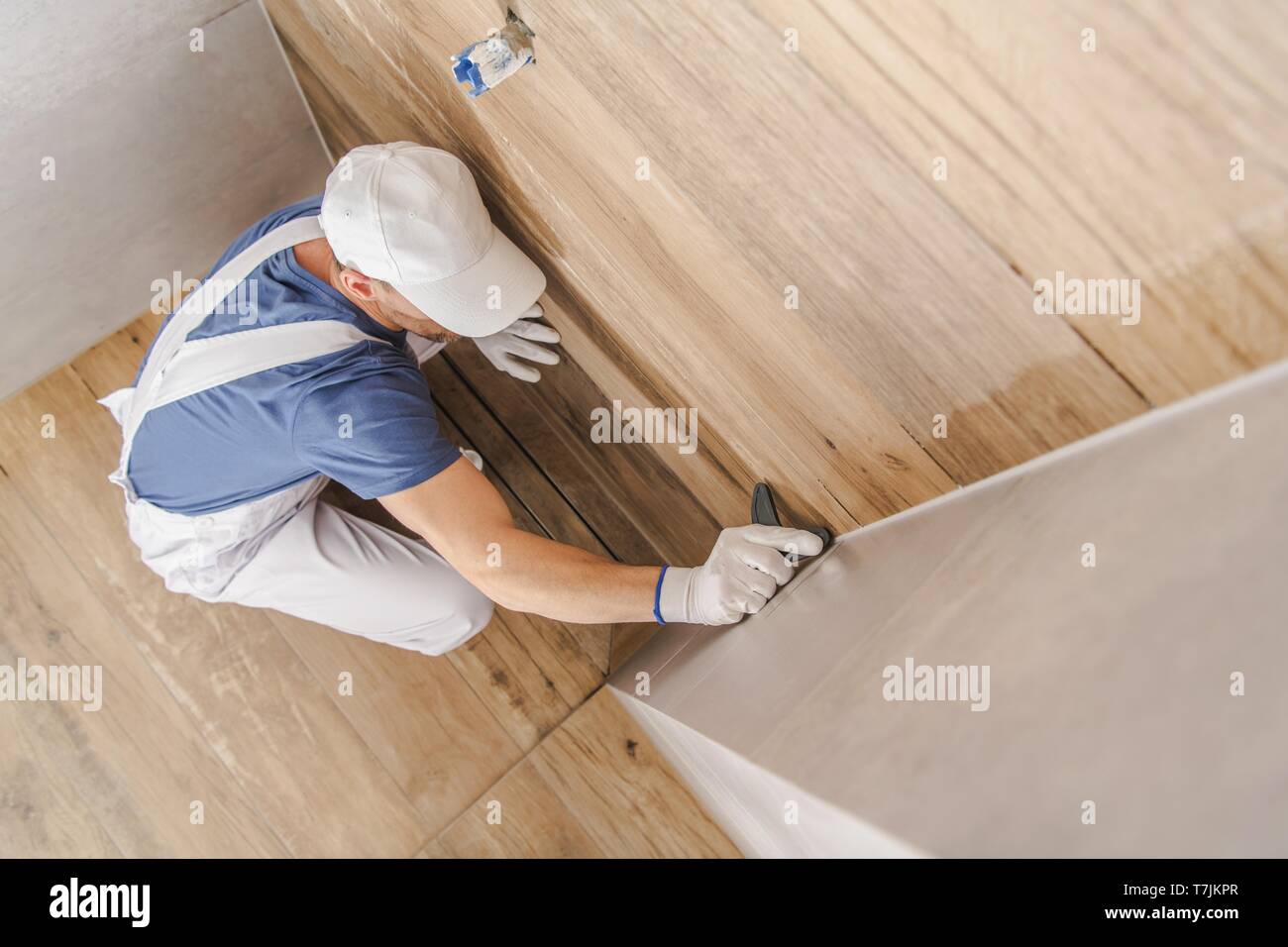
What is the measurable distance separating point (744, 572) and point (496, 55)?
24.1 inches

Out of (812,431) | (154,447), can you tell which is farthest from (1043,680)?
(154,447)

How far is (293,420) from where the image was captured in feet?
3.82

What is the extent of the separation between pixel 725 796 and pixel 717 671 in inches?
6.5

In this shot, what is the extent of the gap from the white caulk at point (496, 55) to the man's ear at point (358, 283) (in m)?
0.36

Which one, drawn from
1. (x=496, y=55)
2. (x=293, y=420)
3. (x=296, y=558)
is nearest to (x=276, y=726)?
(x=296, y=558)

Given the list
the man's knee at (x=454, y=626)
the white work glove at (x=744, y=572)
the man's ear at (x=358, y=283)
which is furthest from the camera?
the man's knee at (x=454, y=626)

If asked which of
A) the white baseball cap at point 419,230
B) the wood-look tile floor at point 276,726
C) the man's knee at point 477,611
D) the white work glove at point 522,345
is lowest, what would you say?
the wood-look tile floor at point 276,726

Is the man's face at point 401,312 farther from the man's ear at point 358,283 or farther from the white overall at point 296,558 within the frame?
the white overall at point 296,558

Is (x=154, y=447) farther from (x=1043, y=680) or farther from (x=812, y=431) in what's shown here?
(x=1043, y=680)

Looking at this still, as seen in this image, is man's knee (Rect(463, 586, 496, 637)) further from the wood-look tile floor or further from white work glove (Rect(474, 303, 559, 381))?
white work glove (Rect(474, 303, 559, 381))

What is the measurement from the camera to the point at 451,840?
1621 mm

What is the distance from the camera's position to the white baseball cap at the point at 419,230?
44.4 inches

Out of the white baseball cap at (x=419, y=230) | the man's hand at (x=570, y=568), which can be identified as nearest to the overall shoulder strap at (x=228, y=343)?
the white baseball cap at (x=419, y=230)

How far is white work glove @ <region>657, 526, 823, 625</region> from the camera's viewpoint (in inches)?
43.5
